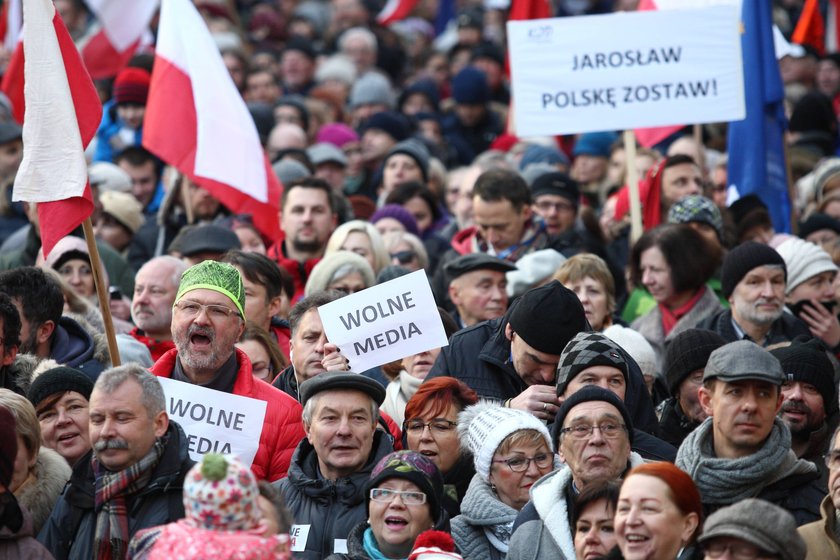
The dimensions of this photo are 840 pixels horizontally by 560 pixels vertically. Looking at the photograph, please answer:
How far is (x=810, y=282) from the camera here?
10.3m

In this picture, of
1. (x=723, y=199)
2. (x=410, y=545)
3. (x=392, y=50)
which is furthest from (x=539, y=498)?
(x=392, y=50)

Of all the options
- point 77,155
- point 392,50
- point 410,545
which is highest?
point 392,50

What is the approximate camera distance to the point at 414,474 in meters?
7.09

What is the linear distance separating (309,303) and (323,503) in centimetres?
166

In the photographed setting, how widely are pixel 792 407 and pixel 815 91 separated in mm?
8542

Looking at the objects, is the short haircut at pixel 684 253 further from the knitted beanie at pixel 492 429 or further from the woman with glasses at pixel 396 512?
the woman with glasses at pixel 396 512

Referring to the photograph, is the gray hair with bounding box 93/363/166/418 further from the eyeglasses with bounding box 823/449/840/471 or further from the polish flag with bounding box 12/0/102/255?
the eyeglasses with bounding box 823/449/840/471

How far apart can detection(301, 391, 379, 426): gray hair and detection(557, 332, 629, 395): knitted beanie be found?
0.85 m

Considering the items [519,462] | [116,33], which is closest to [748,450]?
[519,462]

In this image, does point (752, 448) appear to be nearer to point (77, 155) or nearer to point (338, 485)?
point (338, 485)

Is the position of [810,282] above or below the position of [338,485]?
above

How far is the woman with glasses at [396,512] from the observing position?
700 centimetres

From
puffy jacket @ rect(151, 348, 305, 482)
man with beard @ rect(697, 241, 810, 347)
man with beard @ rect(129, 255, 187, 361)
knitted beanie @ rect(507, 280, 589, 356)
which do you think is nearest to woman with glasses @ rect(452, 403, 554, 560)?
knitted beanie @ rect(507, 280, 589, 356)

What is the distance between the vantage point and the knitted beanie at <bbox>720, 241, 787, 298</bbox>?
9.62 m
